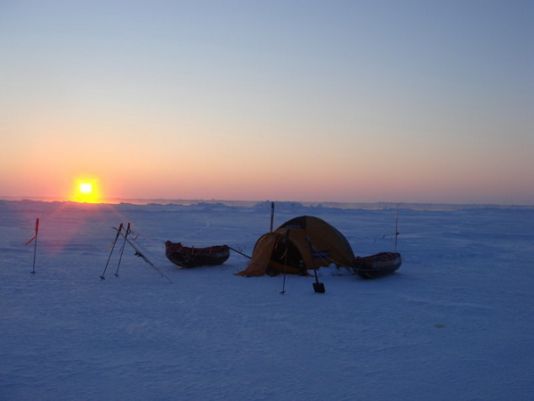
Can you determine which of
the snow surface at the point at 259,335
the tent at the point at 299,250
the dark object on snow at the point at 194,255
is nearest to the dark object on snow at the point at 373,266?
the snow surface at the point at 259,335

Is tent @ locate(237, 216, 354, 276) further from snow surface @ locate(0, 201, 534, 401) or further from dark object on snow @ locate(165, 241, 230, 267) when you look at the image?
dark object on snow @ locate(165, 241, 230, 267)

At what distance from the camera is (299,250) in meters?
13.9

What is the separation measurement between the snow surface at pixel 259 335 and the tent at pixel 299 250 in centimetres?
57

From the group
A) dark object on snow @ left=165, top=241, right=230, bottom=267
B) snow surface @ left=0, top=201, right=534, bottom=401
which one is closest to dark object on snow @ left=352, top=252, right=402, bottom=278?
snow surface @ left=0, top=201, right=534, bottom=401

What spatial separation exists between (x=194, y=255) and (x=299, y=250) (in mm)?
3289

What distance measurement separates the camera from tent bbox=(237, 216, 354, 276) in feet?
45.5

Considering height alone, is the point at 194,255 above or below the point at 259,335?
above

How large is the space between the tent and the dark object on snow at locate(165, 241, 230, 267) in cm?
144

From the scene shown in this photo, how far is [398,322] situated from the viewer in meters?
8.95

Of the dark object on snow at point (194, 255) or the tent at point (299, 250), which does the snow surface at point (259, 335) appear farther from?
the tent at point (299, 250)

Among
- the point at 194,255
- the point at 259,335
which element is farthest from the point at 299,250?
the point at 259,335

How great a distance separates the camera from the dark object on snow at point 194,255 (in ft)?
48.0

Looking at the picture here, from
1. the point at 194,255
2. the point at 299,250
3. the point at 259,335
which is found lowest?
the point at 259,335

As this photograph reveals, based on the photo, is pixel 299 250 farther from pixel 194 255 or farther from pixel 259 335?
pixel 259 335
